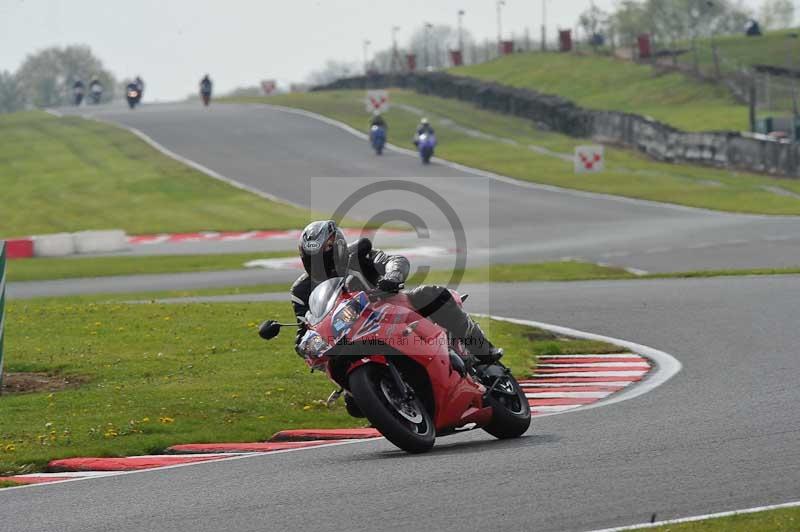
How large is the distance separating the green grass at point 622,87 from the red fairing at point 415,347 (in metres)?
45.4

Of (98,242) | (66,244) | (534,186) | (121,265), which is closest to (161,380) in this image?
(121,265)

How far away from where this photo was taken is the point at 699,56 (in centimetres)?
7719

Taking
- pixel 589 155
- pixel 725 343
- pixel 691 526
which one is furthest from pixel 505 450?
pixel 589 155

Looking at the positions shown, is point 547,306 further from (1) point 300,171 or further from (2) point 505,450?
(1) point 300,171

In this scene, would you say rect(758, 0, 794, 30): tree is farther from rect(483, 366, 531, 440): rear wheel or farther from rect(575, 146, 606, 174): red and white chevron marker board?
rect(483, 366, 531, 440): rear wheel

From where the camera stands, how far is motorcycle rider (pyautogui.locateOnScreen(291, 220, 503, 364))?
9.37 metres

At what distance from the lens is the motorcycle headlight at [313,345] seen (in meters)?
9.09

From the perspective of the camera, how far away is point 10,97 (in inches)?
6152

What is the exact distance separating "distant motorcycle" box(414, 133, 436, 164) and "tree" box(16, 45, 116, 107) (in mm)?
117504

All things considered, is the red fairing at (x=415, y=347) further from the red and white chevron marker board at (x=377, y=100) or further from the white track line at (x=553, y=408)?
the red and white chevron marker board at (x=377, y=100)

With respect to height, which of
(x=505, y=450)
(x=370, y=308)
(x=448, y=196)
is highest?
(x=370, y=308)

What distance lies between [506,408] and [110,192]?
3872 centimetres

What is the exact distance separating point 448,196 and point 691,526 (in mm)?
35472

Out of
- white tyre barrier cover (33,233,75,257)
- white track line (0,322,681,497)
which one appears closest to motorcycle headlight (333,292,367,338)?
white track line (0,322,681,497)
